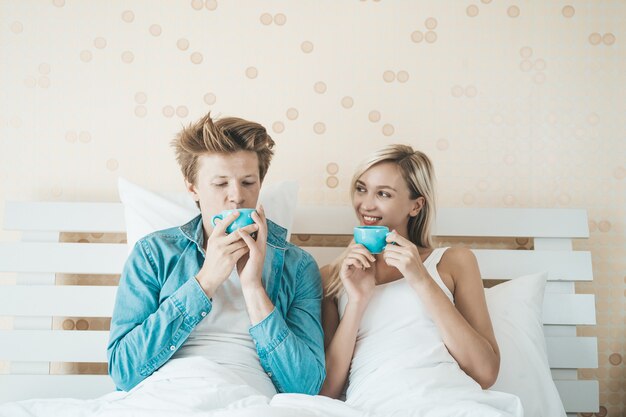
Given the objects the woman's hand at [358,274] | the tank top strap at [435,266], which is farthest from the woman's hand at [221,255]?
the tank top strap at [435,266]

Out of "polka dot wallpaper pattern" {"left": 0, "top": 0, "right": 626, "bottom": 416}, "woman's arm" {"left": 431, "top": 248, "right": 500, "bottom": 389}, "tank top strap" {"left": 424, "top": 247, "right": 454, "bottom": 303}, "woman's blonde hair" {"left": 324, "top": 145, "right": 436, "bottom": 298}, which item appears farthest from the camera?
"polka dot wallpaper pattern" {"left": 0, "top": 0, "right": 626, "bottom": 416}

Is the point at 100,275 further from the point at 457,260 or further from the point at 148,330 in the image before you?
the point at 457,260

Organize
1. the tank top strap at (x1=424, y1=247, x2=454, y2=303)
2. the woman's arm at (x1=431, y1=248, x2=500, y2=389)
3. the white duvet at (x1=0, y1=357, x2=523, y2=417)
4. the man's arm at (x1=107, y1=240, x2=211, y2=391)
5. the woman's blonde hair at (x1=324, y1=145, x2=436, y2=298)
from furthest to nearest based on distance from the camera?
1. the woman's blonde hair at (x1=324, y1=145, x2=436, y2=298)
2. the tank top strap at (x1=424, y1=247, x2=454, y2=303)
3. the woman's arm at (x1=431, y1=248, x2=500, y2=389)
4. the man's arm at (x1=107, y1=240, x2=211, y2=391)
5. the white duvet at (x1=0, y1=357, x2=523, y2=417)

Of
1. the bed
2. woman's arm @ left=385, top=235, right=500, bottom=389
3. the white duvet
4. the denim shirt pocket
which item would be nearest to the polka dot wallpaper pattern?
the bed

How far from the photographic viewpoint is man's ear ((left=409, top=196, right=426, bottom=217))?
1789 millimetres

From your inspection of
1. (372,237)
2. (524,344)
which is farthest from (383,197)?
(524,344)

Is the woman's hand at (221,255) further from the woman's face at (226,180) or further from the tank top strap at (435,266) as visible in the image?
the tank top strap at (435,266)

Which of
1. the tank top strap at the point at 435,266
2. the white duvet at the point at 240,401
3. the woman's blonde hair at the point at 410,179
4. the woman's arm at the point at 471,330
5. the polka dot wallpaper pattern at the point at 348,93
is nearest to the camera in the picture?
the white duvet at the point at 240,401

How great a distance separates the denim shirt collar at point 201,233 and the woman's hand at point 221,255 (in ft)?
0.48

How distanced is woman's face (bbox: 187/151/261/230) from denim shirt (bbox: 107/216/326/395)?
137mm

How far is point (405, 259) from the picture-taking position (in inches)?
60.1

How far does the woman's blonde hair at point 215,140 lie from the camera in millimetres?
1513

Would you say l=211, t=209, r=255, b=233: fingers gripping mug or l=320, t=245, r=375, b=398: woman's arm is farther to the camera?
l=320, t=245, r=375, b=398: woman's arm

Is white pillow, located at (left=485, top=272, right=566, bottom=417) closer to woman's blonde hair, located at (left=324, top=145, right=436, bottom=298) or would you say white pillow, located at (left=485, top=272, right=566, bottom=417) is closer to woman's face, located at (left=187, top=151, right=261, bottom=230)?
woman's blonde hair, located at (left=324, top=145, right=436, bottom=298)
